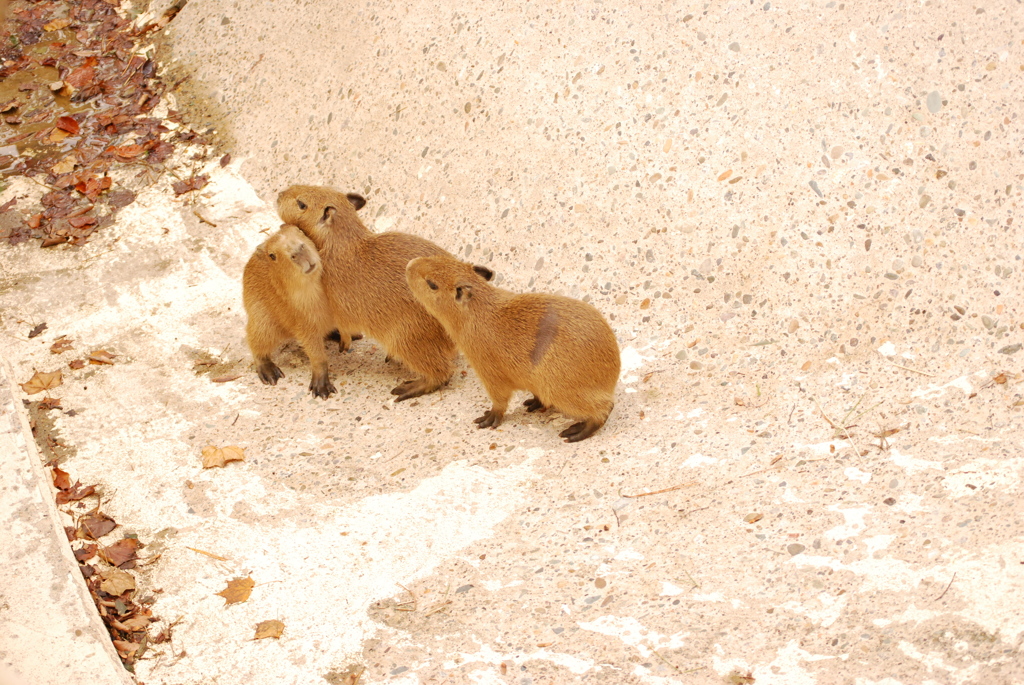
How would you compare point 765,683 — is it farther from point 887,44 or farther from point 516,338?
point 887,44

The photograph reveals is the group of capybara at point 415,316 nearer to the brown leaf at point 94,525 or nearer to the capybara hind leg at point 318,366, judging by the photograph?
the capybara hind leg at point 318,366

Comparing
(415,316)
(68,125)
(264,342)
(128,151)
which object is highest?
(68,125)

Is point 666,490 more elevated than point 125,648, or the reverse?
point 666,490

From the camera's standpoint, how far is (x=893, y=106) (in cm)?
422

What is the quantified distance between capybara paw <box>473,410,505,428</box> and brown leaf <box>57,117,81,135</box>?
3.73m

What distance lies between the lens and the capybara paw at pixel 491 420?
3.88 metres

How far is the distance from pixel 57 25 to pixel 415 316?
14.9ft

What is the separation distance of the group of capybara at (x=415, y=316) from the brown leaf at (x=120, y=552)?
1140 mm

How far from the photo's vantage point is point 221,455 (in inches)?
151

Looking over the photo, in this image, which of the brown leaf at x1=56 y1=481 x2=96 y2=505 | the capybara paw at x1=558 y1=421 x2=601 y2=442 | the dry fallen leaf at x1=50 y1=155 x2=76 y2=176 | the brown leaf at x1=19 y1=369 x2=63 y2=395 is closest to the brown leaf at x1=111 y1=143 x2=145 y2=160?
the dry fallen leaf at x1=50 y1=155 x2=76 y2=176

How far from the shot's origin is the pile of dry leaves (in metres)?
5.26

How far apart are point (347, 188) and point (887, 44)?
3.02m

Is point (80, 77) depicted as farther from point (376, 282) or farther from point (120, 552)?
point (120, 552)

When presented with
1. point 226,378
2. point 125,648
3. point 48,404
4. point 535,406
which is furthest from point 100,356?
point 535,406
